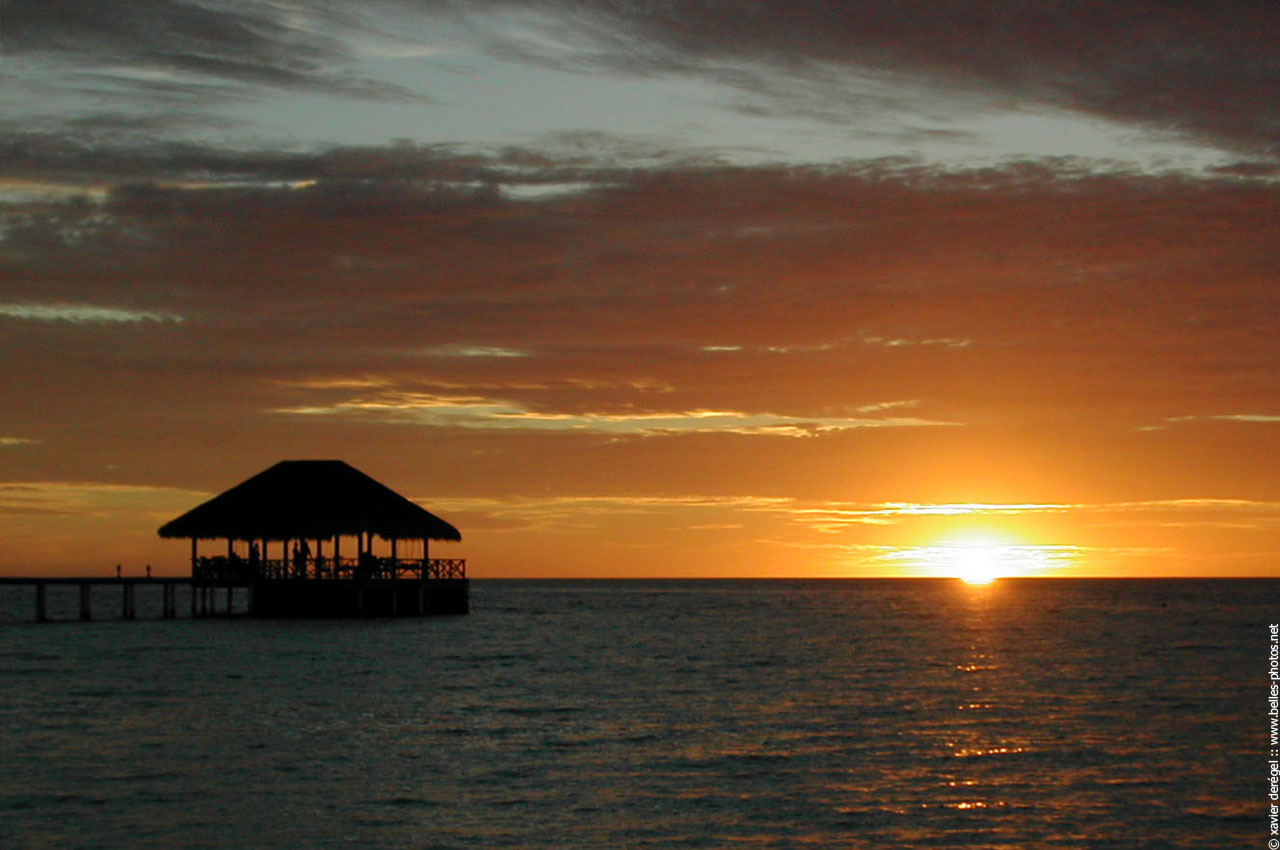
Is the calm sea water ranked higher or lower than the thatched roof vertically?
lower

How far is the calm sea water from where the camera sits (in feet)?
66.5

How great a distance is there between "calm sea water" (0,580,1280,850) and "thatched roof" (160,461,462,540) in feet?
23.3

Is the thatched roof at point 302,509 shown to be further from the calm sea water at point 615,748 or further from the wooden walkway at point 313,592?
the calm sea water at point 615,748

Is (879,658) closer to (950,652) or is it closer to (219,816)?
(950,652)

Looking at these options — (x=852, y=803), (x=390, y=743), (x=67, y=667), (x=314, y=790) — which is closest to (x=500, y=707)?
(x=390, y=743)

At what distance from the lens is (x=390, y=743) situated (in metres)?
27.9

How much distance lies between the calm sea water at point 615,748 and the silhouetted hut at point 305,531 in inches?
279

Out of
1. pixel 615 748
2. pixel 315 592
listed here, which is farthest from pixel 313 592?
pixel 615 748

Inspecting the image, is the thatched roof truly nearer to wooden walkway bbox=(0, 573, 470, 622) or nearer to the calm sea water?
wooden walkway bbox=(0, 573, 470, 622)

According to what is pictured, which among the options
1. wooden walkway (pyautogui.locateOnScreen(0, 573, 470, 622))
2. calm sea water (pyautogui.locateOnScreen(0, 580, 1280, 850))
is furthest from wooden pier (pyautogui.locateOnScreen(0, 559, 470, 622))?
calm sea water (pyautogui.locateOnScreen(0, 580, 1280, 850))

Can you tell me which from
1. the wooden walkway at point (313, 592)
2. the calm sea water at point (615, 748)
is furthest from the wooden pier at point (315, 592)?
the calm sea water at point (615, 748)

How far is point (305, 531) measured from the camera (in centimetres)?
5988

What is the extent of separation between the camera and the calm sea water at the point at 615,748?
20.3 meters

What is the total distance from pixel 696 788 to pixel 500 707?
12097mm
